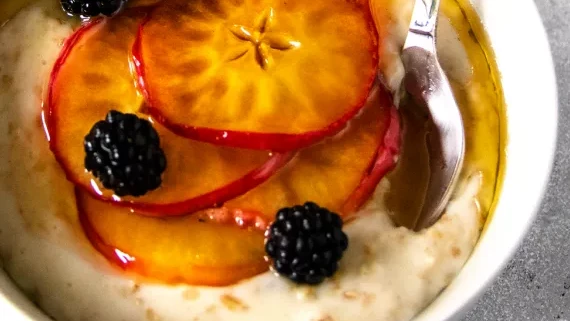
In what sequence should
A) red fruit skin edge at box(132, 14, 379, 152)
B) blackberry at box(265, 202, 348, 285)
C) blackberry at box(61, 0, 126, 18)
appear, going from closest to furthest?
blackberry at box(265, 202, 348, 285) → red fruit skin edge at box(132, 14, 379, 152) → blackberry at box(61, 0, 126, 18)

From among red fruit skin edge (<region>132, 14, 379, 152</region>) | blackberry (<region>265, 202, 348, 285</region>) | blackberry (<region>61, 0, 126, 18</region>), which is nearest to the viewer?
blackberry (<region>265, 202, 348, 285</region>)

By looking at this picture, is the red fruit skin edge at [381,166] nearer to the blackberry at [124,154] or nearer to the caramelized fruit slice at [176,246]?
the caramelized fruit slice at [176,246]

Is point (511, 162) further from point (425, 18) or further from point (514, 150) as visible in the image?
point (425, 18)

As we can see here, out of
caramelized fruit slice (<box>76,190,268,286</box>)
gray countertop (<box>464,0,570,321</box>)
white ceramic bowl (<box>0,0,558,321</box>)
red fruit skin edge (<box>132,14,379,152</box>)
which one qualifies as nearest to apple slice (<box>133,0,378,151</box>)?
red fruit skin edge (<box>132,14,379,152</box>)

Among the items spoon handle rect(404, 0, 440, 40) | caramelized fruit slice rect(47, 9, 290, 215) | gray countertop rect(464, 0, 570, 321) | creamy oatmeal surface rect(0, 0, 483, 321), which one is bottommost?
gray countertop rect(464, 0, 570, 321)

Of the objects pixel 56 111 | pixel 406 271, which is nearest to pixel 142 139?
pixel 56 111

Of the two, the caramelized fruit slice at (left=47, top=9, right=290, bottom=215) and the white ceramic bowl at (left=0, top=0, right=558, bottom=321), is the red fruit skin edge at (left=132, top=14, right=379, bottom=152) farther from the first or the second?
the white ceramic bowl at (left=0, top=0, right=558, bottom=321)

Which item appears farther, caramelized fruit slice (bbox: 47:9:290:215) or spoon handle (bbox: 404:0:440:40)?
spoon handle (bbox: 404:0:440:40)
